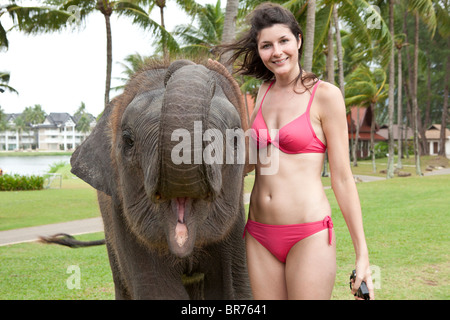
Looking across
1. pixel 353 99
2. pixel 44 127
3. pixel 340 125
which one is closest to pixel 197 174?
pixel 340 125

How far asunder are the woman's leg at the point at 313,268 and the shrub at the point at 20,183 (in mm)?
21653

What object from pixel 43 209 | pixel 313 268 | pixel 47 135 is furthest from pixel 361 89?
pixel 47 135

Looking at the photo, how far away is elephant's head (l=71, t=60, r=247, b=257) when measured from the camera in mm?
1392

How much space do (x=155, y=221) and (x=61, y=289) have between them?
4.64 meters

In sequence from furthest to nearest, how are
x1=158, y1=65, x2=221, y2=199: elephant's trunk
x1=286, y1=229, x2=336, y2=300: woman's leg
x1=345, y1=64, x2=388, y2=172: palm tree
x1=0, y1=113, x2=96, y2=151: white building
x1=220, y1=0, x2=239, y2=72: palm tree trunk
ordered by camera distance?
x1=0, y1=113, x2=96, y2=151: white building, x1=345, y1=64, x2=388, y2=172: palm tree, x1=220, y1=0, x2=239, y2=72: palm tree trunk, x1=286, y1=229, x2=336, y2=300: woman's leg, x1=158, y1=65, x2=221, y2=199: elephant's trunk

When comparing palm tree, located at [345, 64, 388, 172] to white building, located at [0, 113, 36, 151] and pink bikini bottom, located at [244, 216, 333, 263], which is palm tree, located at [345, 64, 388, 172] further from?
white building, located at [0, 113, 36, 151]

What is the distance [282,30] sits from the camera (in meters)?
2.04

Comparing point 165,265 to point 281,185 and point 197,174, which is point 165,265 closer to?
point 281,185

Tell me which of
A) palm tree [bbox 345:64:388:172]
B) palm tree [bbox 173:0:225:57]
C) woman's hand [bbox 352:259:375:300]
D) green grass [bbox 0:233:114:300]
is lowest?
green grass [bbox 0:233:114:300]

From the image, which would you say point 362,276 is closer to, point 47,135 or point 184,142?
point 184,142

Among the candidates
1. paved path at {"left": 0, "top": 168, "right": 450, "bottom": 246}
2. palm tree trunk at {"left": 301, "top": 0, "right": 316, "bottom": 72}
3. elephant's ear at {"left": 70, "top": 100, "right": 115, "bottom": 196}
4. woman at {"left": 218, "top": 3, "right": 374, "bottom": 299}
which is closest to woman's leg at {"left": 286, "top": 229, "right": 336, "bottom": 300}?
woman at {"left": 218, "top": 3, "right": 374, "bottom": 299}

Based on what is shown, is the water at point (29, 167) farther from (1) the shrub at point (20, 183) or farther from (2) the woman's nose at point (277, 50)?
(2) the woman's nose at point (277, 50)

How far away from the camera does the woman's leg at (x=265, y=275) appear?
2084mm

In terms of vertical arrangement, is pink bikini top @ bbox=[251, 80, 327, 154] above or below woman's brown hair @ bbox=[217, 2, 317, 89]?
below
